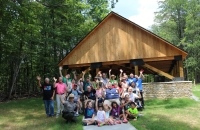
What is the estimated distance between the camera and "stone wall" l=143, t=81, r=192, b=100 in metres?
12.1

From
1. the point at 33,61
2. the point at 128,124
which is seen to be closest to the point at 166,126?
the point at 128,124

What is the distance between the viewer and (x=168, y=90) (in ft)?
40.3

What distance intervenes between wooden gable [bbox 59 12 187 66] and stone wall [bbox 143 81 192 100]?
184 cm

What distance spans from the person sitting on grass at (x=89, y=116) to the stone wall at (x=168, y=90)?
6.40 m

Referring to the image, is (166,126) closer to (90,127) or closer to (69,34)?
(90,127)

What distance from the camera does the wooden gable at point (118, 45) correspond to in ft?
41.5

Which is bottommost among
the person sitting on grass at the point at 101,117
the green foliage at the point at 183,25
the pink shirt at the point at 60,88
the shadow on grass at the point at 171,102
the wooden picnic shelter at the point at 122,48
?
the shadow on grass at the point at 171,102

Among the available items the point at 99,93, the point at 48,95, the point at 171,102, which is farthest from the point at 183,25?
the point at 48,95

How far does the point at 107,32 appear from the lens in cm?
1354

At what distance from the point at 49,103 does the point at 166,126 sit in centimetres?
499

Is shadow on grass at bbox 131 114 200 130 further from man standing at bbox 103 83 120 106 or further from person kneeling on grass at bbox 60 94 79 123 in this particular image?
person kneeling on grass at bbox 60 94 79 123

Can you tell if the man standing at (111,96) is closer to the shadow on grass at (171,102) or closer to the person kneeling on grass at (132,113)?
the person kneeling on grass at (132,113)

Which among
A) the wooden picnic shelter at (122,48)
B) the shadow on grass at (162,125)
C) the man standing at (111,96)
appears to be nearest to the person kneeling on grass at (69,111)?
the man standing at (111,96)

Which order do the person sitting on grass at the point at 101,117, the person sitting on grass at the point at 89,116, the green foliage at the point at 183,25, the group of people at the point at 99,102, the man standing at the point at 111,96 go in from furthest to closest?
1. the green foliage at the point at 183,25
2. the man standing at the point at 111,96
3. the group of people at the point at 99,102
4. the person sitting on grass at the point at 89,116
5. the person sitting on grass at the point at 101,117
